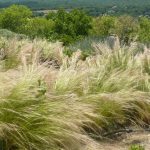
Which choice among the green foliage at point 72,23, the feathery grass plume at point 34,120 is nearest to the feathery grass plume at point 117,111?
the feathery grass plume at point 34,120

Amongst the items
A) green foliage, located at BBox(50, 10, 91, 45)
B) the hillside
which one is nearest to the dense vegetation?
green foliage, located at BBox(50, 10, 91, 45)

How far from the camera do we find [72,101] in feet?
18.3

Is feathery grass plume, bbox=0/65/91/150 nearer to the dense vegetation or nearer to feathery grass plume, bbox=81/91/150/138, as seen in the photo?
the dense vegetation

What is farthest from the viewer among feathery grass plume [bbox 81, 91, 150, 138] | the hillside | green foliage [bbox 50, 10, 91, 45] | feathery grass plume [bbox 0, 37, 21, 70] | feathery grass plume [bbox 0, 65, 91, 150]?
the hillside

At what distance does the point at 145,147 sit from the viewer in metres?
5.75

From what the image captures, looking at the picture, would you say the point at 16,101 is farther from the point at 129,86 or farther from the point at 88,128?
the point at 129,86

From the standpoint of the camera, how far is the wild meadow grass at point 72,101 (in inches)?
199

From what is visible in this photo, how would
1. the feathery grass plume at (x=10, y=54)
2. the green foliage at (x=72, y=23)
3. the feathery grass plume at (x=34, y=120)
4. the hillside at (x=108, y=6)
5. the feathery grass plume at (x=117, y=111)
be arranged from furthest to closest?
the hillside at (x=108, y=6) < the green foliage at (x=72, y=23) < the feathery grass plume at (x=10, y=54) < the feathery grass plume at (x=117, y=111) < the feathery grass plume at (x=34, y=120)

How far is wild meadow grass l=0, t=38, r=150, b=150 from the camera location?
5.05 m

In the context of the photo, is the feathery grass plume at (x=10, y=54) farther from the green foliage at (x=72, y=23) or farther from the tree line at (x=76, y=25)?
the green foliage at (x=72, y=23)

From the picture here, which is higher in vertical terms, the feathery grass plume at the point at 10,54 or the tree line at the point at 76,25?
the feathery grass plume at the point at 10,54

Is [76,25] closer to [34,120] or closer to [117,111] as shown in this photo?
[117,111]

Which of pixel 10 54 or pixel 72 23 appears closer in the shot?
pixel 10 54

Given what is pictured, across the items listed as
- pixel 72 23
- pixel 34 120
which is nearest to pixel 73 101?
pixel 34 120
